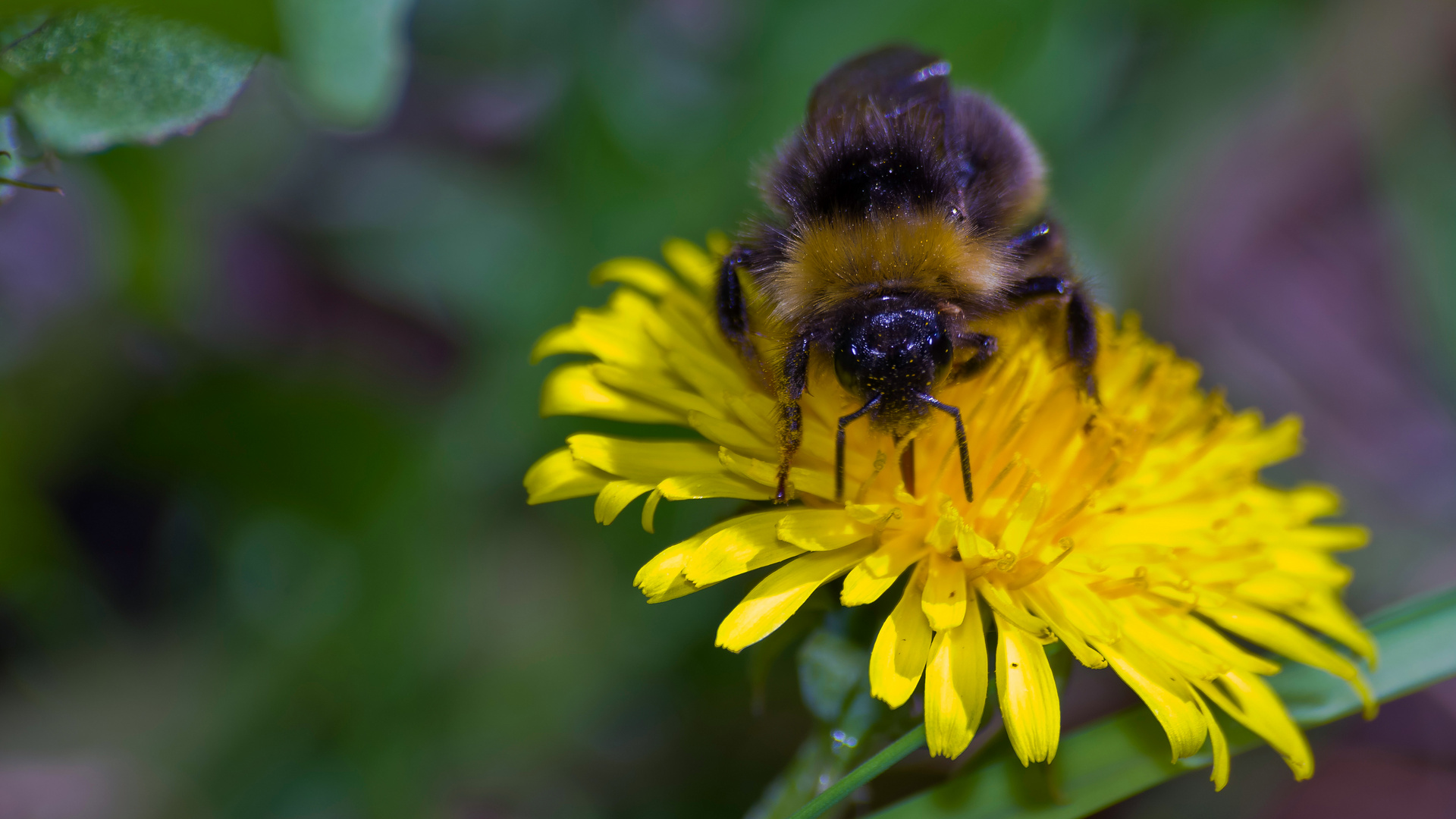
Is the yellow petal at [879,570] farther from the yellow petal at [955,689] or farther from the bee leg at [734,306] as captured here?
the bee leg at [734,306]

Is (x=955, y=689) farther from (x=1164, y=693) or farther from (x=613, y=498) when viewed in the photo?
(x=613, y=498)

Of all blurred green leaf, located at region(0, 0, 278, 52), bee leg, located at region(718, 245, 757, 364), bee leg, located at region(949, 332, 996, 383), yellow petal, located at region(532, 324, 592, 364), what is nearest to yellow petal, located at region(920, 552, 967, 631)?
bee leg, located at region(949, 332, 996, 383)

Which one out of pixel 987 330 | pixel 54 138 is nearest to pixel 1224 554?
pixel 987 330

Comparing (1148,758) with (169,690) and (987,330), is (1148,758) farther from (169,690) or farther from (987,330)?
(169,690)

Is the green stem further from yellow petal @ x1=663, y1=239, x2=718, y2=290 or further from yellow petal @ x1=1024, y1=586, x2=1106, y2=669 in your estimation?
yellow petal @ x1=663, y1=239, x2=718, y2=290

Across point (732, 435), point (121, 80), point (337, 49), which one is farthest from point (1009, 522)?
point (121, 80)
